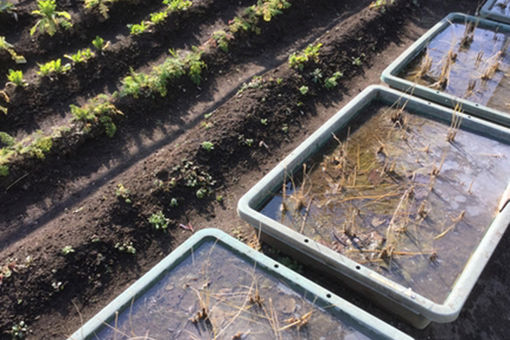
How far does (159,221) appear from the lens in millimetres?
4406

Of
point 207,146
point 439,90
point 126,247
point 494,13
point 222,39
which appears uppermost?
point 494,13

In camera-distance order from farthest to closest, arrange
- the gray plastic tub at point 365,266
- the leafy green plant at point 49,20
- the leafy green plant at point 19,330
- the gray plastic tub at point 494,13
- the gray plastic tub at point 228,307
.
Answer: the gray plastic tub at point 494,13 → the leafy green plant at point 49,20 → the leafy green plant at point 19,330 → the gray plastic tub at point 365,266 → the gray plastic tub at point 228,307

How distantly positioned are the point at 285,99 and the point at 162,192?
2.18 meters

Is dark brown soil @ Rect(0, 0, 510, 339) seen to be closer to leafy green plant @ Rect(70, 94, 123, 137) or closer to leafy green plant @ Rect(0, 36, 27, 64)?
leafy green plant @ Rect(70, 94, 123, 137)

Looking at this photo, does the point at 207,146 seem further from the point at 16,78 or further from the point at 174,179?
the point at 16,78

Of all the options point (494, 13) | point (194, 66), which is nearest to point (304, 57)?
point (194, 66)

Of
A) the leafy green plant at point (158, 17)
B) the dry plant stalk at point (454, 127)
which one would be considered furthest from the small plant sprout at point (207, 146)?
the leafy green plant at point (158, 17)

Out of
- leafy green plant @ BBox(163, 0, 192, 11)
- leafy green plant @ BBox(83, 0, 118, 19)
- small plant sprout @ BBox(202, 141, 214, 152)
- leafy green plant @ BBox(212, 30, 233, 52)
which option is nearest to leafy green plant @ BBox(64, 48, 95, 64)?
leafy green plant @ BBox(83, 0, 118, 19)

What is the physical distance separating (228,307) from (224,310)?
4cm

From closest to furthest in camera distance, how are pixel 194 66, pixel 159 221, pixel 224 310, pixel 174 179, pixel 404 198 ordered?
1. pixel 224 310
2. pixel 404 198
3. pixel 159 221
4. pixel 174 179
5. pixel 194 66

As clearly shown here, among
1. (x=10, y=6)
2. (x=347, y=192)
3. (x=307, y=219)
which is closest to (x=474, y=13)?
(x=347, y=192)

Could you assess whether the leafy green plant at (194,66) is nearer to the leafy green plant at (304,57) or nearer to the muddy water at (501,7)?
the leafy green plant at (304,57)

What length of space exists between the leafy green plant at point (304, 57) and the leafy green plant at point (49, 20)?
11.6ft

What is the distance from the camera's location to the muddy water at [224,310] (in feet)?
10.1
